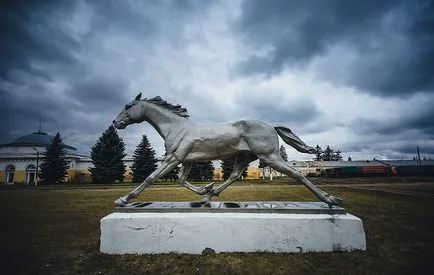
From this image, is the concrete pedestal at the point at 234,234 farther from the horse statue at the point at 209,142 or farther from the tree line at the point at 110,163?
the tree line at the point at 110,163

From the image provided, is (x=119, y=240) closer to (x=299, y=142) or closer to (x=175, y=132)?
(x=175, y=132)

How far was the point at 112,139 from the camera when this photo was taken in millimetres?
39125

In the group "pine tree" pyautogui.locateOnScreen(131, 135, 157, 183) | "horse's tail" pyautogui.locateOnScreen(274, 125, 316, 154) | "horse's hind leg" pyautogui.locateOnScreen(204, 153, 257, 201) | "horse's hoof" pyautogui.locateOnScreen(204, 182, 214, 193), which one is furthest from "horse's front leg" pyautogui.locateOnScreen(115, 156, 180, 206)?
"pine tree" pyautogui.locateOnScreen(131, 135, 157, 183)

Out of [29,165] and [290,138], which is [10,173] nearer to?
[29,165]

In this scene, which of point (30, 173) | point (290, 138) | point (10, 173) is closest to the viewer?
point (290, 138)

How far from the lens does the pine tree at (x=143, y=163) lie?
3897 cm

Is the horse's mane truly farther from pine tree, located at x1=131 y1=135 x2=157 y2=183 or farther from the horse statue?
pine tree, located at x1=131 y1=135 x2=157 y2=183

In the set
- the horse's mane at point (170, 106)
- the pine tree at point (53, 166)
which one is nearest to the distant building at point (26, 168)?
the pine tree at point (53, 166)

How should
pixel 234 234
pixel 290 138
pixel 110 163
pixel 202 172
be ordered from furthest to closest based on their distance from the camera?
pixel 202 172, pixel 110 163, pixel 290 138, pixel 234 234

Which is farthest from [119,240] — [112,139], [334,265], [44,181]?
[44,181]

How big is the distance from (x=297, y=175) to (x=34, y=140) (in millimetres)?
68231

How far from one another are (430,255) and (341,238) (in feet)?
4.79

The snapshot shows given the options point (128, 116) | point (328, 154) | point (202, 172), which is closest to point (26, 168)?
point (202, 172)

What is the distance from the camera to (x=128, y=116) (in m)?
5.39
